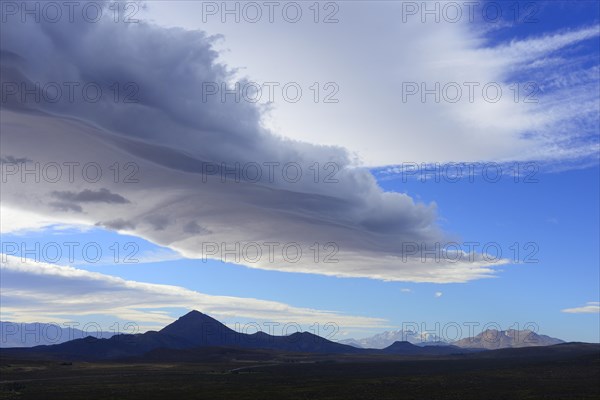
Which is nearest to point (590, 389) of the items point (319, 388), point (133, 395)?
point (319, 388)

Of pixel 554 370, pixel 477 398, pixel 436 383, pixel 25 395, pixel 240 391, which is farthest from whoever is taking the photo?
pixel 554 370

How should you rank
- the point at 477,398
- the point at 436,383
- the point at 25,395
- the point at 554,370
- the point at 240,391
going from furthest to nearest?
1. the point at 554,370
2. the point at 436,383
3. the point at 240,391
4. the point at 25,395
5. the point at 477,398

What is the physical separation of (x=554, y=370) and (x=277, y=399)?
89.9m

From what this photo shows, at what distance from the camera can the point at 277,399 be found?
84.6m

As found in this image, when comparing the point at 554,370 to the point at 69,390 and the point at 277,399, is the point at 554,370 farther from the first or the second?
the point at 69,390

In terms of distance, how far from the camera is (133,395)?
91.7m

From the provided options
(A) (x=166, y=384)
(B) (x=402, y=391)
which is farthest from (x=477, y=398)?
(A) (x=166, y=384)

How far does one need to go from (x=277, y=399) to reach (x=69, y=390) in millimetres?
39916

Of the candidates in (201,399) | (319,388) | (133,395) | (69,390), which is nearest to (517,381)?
(319,388)

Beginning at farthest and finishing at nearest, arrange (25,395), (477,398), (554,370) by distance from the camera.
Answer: (554,370) → (25,395) → (477,398)

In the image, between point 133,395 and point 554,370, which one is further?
point 554,370

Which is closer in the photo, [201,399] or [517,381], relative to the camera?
[201,399]

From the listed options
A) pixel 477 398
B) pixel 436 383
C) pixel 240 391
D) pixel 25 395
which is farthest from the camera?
pixel 436 383

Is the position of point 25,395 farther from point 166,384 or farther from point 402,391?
point 402,391
